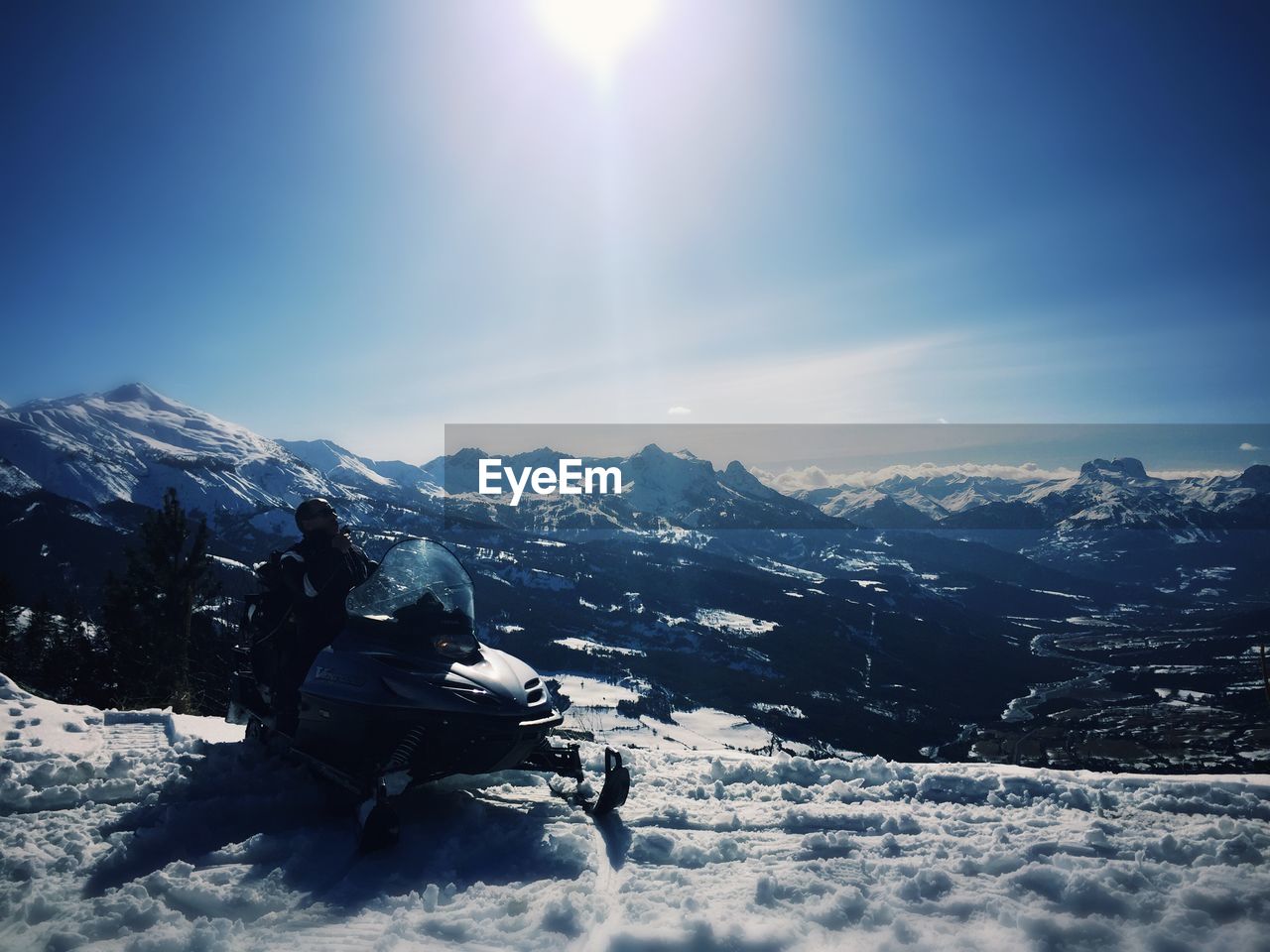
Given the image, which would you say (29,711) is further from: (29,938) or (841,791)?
(841,791)

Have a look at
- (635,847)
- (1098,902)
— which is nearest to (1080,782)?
(1098,902)

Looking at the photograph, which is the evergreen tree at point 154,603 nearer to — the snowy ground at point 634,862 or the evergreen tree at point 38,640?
the evergreen tree at point 38,640

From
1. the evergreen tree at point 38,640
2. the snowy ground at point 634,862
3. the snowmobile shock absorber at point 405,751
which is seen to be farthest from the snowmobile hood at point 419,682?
the evergreen tree at point 38,640

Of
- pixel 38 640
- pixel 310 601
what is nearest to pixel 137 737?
pixel 310 601

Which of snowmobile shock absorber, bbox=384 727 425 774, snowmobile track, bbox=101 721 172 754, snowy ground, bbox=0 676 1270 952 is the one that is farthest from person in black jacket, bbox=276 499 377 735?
snowmobile shock absorber, bbox=384 727 425 774

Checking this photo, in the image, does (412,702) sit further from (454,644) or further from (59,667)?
(59,667)

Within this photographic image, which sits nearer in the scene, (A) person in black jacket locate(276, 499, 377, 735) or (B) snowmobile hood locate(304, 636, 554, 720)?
(B) snowmobile hood locate(304, 636, 554, 720)

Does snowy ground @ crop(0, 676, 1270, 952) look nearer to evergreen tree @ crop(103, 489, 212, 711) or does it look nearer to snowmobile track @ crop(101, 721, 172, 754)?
snowmobile track @ crop(101, 721, 172, 754)
